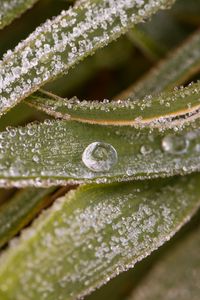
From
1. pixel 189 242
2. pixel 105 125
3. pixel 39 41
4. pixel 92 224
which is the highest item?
pixel 39 41

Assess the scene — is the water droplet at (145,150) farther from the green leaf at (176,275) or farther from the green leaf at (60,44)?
the green leaf at (176,275)

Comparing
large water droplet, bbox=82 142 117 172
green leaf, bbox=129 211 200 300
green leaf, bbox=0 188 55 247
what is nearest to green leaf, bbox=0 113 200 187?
large water droplet, bbox=82 142 117 172

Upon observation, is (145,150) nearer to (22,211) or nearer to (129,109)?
(129,109)

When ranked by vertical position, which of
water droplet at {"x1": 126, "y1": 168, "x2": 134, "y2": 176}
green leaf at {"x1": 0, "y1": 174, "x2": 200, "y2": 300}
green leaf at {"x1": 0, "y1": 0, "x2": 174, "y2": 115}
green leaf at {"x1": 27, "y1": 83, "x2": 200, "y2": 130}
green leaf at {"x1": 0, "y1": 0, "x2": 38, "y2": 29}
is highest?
green leaf at {"x1": 0, "y1": 0, "x2": 38, "y2": 29}

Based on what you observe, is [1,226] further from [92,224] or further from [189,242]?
[189,242]

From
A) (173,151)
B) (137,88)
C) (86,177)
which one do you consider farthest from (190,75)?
(86,177)

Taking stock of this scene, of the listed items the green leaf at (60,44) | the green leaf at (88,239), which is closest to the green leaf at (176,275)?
the green leaf at (88,239)

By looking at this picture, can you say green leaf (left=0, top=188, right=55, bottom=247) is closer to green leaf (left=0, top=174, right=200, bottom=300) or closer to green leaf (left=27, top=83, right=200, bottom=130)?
green leaf (left=0, top=174, right=200, bottom=300)
